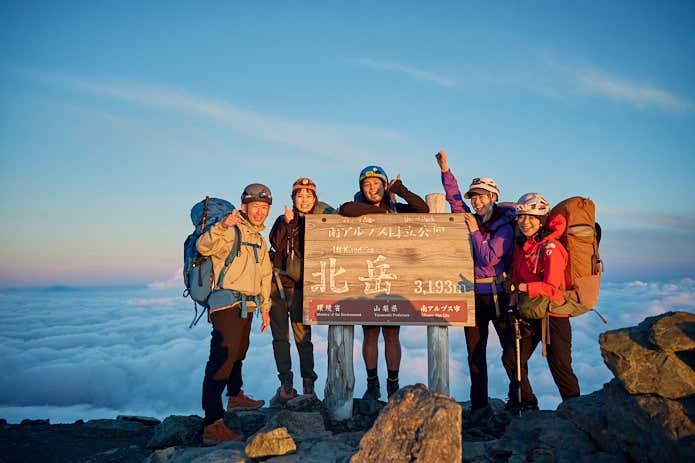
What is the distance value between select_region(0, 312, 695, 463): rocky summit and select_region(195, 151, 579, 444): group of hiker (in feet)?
1.48

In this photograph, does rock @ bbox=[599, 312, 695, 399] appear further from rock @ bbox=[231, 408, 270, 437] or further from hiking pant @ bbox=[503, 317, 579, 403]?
rock @ bbox=[231, 408, 270, 437]

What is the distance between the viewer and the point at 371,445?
204 inches

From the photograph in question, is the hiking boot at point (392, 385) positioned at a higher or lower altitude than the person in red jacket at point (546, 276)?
lower

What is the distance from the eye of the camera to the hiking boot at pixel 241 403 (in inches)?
354

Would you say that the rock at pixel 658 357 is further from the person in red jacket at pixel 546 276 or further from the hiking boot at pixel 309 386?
the hiking boot at pixel 309 386

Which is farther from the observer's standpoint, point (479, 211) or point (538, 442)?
point (479, 211)

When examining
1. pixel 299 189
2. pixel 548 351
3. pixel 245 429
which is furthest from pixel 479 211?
pixel 245 429

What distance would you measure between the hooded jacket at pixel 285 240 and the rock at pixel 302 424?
85.4 inches

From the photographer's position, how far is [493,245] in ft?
25.0

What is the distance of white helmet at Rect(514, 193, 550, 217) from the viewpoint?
23.4ft

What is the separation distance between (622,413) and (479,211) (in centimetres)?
347

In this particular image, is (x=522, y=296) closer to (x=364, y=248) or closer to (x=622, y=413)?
(x=622, y=413)

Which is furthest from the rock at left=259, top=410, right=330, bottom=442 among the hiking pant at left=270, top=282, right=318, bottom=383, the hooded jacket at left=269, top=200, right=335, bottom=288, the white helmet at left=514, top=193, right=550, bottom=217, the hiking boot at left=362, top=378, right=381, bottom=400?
the white helmet at left=514, top=193, right=550, bottom=217

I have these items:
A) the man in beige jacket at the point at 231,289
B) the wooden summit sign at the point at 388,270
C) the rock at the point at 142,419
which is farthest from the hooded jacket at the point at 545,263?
the rock at the point at 142,419
